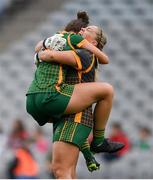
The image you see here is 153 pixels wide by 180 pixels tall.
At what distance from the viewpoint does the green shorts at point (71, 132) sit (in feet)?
24.9

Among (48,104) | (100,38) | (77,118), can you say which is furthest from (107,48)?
(48,104)

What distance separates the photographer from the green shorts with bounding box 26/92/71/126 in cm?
754

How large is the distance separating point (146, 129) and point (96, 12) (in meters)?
4.33

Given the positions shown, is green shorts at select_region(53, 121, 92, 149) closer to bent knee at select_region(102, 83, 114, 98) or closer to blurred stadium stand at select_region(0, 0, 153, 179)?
bent knee at select_region(102, 83, 114, 98)

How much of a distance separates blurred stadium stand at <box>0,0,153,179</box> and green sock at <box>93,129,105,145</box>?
7.79 metres

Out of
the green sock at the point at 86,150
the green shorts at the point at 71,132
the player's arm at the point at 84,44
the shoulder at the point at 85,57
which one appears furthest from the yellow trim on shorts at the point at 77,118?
the player's arm at the point at 84,44

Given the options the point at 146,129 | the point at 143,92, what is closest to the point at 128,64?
the point at 143,92

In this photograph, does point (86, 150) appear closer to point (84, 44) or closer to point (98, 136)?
point (98, 136)

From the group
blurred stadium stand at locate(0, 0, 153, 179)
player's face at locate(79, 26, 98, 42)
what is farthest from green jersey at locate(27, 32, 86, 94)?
blurred stadium stand at locate(0, 0, 153, 179)

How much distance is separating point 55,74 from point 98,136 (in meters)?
0.72

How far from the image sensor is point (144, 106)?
16.7 metres

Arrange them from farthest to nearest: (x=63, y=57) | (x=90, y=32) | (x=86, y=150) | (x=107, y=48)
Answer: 1. (x=107, y=48)
2. (x=86, y=150)
3. (x=90, y=32)
4. (x=63, y=57)

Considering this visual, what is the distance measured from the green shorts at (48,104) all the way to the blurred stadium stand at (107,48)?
8.02m

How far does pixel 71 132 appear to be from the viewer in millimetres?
7598
